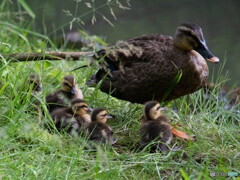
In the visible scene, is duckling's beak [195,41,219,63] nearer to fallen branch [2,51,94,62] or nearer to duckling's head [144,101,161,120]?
duckling's head [144,101,161,120]

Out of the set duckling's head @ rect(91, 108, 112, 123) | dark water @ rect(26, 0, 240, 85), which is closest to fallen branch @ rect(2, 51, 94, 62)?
duckling's head @ rect(91, 108, 112, 123)

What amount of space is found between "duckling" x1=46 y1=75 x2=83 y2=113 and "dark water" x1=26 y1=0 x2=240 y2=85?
13.2 feet

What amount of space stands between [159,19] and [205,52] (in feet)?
16.4

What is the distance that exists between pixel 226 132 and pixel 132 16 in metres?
5.66

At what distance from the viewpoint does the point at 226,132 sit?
3908mm

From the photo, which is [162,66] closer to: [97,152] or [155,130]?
[155,130]

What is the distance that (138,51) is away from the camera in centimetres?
419

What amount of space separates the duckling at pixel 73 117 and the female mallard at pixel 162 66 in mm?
466

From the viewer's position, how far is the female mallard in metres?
4.16

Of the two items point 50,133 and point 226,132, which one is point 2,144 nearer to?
point 50,133

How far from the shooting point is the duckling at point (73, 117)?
12.3ft

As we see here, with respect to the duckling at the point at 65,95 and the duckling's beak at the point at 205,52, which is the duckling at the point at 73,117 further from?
the duckling's beak at the point at 205,52

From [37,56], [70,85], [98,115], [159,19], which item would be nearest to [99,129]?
[98,115]

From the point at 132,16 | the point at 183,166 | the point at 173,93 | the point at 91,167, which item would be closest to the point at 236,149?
the point at 183,166
